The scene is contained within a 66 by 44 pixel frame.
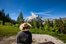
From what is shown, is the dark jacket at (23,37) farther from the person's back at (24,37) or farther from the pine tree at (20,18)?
the pine tree at (20,18)

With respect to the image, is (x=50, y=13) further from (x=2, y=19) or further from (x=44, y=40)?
(x=2, y=19)

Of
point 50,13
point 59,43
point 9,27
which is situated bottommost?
point 59,43

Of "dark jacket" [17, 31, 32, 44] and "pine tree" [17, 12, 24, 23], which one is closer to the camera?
"dark jacket" [17, 31, 32, 44]

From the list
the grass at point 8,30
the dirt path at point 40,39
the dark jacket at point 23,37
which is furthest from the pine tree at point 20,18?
the dark jacket at point 23,37

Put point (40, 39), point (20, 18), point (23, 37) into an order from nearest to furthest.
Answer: point (23, 37) → point (20, 18) → point (40, 39)

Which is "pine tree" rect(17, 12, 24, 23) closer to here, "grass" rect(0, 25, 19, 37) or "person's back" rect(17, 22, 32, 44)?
"grass" rect(0, 25, 19, 37)

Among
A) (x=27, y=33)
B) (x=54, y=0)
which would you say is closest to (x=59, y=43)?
(x=54, y=0)

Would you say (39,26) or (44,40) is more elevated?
(39,26)

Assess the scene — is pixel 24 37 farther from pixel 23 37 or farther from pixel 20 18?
pixel 20 18

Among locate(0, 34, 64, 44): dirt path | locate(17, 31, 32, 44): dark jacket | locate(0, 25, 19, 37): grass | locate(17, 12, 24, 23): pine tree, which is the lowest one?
locate(0, 34, 64, 44): dirt path

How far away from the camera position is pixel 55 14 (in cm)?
513

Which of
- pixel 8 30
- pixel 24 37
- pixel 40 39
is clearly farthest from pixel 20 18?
pixel 24 37

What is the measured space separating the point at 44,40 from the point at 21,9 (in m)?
0.86

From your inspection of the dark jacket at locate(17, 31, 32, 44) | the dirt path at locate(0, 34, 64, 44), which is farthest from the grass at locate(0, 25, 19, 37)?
the dark jacket at locate(17, 31, 32, 44)
